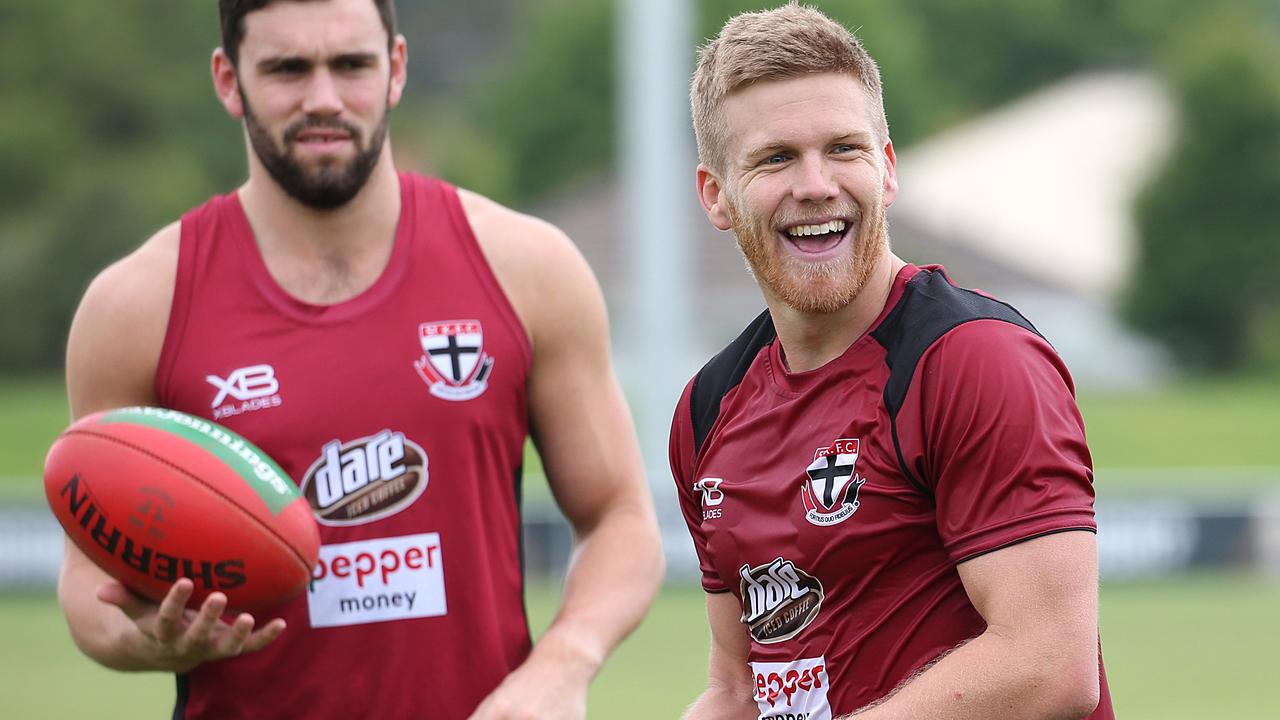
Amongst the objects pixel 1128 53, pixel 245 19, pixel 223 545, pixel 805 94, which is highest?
pixel 1128 53

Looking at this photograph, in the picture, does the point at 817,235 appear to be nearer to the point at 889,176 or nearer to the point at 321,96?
the point at 889,176

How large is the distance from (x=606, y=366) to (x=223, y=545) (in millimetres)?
953

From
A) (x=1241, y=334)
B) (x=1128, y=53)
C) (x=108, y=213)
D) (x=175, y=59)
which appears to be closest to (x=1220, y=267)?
(x=1241, y=334)

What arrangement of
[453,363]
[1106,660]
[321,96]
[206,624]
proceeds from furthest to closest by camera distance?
[1106,660] → [453,363] → [321,96] → [206,624]

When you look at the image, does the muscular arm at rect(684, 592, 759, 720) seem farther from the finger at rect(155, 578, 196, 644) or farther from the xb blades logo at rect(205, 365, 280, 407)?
the xb blades logo at rect(205, 365, 280, 407)

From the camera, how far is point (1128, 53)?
56562mm

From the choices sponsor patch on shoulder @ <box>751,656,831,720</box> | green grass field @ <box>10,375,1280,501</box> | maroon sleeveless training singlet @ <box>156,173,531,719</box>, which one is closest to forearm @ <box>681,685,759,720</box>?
sponsor patch on shoulder @ <box>751,656,831,720</box>

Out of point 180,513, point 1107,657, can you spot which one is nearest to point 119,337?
point 180,513

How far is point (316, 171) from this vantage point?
3963mm

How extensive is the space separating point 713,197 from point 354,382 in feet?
3.32

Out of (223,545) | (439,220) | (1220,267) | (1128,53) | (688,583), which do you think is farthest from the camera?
(1128,53)

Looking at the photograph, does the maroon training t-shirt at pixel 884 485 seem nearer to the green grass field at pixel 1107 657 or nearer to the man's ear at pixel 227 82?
the man's ear at pixel 227 82

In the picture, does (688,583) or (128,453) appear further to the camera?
(688,583)

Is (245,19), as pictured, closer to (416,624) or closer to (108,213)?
(416,624)
